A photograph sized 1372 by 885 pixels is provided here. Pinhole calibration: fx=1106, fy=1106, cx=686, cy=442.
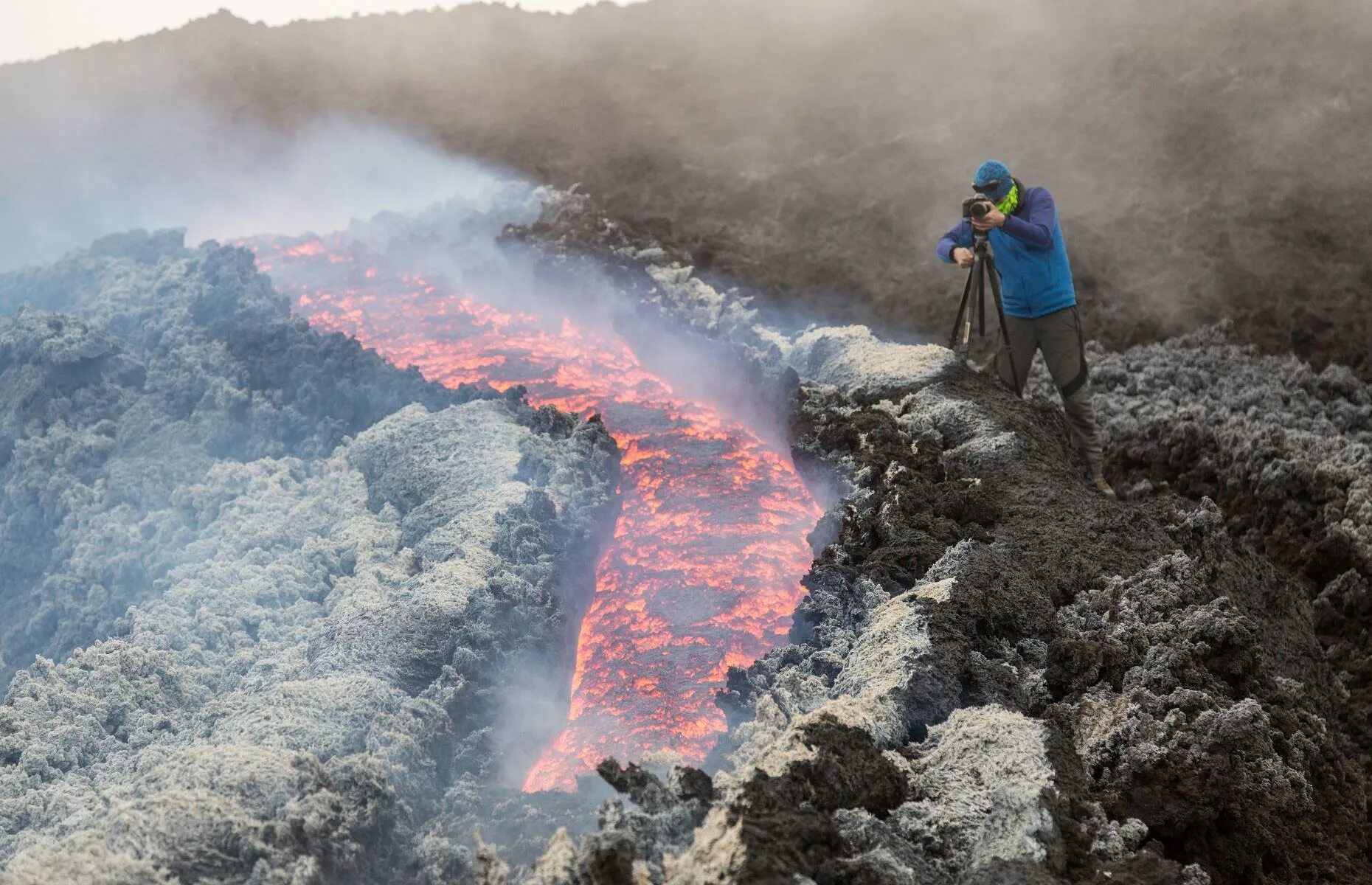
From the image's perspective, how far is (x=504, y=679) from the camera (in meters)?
3.67

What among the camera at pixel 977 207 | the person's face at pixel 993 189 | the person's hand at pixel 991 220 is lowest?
the person's hand at pixel 991 220

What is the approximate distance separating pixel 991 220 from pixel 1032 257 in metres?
0.33

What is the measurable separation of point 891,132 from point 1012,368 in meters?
5.48

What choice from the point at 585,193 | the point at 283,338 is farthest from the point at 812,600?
the point at 585,193

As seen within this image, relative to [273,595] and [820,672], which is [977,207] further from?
[273,595]

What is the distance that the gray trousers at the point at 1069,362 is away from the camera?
16.3 ft

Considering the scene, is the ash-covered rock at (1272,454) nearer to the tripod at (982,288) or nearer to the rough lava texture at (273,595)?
the tripod at (982,288)

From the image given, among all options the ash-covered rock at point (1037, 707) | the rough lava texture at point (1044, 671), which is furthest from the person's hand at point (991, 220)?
the ash-covered rock at point (1037, 707)

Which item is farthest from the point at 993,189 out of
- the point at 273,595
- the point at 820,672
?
the point at 273,595

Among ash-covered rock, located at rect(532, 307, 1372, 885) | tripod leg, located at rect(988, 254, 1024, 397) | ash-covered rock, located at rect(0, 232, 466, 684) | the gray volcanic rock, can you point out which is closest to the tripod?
tripod leg, located at rect(988, 254, 1024, 397)

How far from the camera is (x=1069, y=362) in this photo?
4.98m

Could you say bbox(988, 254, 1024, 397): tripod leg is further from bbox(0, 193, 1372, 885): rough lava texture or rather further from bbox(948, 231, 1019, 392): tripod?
bbox(0, 193, 1372, 885): rough lava texture

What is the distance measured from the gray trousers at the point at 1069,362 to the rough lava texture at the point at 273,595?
6.65 feet

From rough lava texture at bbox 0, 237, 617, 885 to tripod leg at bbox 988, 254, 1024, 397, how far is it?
6.29 ft
